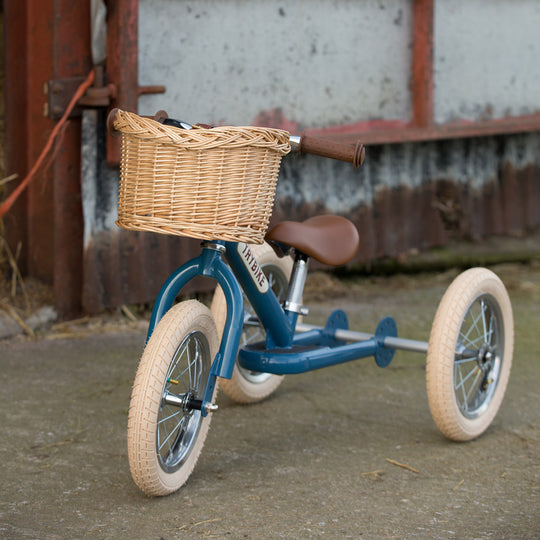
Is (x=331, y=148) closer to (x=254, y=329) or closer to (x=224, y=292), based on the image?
(x=224, y=292)

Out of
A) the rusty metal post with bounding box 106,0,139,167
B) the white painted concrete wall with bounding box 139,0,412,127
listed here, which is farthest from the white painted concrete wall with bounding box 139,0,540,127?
the rusty metal post with bounding box 106,0,139,167

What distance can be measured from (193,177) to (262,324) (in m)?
0.80

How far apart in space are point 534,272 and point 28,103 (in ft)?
13.0

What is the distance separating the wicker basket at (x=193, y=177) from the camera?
7.81ft

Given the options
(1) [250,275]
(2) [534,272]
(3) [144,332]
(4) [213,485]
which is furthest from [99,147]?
(2) [534,272]

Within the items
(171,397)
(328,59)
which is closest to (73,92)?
(328,59)

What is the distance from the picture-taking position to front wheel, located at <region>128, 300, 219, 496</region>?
244 cm

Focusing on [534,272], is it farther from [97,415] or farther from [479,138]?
[97,415]

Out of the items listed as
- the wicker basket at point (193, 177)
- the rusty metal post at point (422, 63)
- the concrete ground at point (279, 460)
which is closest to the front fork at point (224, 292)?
the wicker basket at point (193, 177)

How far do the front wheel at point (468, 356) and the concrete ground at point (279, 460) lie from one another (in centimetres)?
10

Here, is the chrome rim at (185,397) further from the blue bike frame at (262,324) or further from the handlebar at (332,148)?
the handlebar at (332,148)

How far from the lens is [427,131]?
18.3ft

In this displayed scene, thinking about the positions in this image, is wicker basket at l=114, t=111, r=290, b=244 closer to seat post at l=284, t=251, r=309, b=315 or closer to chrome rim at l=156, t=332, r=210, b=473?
chrome rim at l=156, t=332, r=210, b=473

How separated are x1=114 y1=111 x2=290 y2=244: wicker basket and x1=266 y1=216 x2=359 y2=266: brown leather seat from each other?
0.48 m
